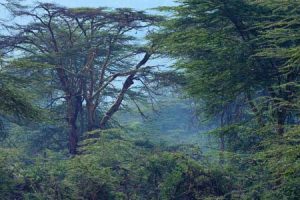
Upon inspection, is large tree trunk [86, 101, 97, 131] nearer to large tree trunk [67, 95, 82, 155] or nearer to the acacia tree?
the acacia tree

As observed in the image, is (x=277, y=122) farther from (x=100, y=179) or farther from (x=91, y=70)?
(x=91, y=70)

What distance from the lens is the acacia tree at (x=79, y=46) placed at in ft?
54.6

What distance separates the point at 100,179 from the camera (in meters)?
10.9

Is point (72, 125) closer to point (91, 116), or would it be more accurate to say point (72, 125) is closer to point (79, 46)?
point (91, 116)

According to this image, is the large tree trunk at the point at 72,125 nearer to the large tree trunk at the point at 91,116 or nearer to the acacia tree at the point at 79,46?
the acacia tree at the point at 79,46

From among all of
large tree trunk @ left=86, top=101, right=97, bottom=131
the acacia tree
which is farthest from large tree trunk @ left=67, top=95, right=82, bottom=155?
large tree trunk @ left=86, top=101, right=97, bottom=131

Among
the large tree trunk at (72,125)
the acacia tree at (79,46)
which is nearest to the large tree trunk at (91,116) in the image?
the acacia tree at (79,46)

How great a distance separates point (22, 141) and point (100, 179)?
1030 centimetres

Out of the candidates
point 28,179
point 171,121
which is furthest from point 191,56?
point 171,121

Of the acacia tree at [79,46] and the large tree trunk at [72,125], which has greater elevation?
the acacia tree at [79,46]

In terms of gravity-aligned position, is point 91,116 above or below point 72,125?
above

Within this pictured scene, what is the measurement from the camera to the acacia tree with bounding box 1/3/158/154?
16.6 meters

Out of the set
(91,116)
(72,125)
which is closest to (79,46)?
(91,116)

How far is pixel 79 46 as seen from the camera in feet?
57.2
